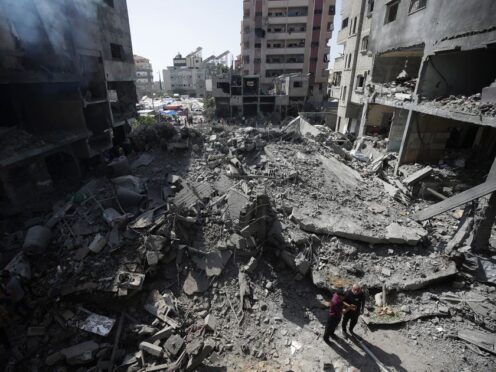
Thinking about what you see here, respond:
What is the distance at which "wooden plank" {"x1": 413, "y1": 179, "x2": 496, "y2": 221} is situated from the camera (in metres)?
7.08

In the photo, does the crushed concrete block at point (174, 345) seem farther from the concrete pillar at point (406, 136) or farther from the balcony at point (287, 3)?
the balcony at point (287, 3)

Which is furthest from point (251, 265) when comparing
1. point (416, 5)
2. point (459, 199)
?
point (416, 5)

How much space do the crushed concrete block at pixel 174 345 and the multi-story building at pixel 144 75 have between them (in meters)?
67.8

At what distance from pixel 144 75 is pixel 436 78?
7551 centimetres

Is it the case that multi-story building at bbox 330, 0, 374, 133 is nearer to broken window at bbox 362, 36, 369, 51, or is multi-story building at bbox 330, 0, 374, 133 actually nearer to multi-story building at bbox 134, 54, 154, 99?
broken window at bbox 362, 36, 369, 51

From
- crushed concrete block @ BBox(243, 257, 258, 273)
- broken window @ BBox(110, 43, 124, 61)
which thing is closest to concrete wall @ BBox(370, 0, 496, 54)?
crushed concrete block @ BBox(243, 257, 258, 273)

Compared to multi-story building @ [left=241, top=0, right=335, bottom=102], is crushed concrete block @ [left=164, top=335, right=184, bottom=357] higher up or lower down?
lower down

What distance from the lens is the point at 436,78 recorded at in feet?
38.4

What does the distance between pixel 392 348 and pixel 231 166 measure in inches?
303

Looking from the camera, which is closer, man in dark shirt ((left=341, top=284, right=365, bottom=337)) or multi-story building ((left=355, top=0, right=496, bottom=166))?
man in dark shirt ((left=341, top=284, right=365, bottom=337))

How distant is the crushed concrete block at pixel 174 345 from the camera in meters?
5.32

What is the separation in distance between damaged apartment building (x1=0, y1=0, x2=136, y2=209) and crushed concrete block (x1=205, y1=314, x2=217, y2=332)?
736 cm

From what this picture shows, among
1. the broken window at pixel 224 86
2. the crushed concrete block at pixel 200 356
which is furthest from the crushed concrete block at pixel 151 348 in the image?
the broken window at pixel 224 86

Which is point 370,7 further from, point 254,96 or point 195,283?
point 195,283
